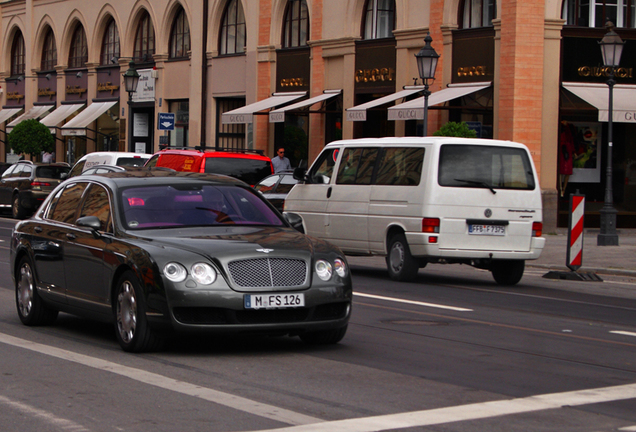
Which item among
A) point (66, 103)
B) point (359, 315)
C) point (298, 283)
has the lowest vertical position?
point (359, 315)

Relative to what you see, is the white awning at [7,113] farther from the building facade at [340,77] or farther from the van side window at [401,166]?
the van side window at [401,166]

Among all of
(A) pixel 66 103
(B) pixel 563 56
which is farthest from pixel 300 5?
(A) pixel 66 103

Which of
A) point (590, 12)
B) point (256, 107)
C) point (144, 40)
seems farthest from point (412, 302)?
point (144, 40)

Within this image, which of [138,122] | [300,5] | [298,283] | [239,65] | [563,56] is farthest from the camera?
[138,122]

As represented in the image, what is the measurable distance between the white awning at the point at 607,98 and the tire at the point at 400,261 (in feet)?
41.1

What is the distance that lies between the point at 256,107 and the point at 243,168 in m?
13.3

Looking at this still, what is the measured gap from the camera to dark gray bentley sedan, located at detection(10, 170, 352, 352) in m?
7.78

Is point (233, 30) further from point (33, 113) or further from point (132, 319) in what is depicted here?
point (132, 319)

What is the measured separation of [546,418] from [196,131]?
119 ft

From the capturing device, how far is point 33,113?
54.4 m

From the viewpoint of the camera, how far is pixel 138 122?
4631 cm

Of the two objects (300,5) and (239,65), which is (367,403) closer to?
(300,5)

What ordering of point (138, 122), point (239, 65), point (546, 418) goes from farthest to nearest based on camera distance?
point (138, 122), point (239, 65), point (546, 418)

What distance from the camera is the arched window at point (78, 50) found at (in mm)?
51125
